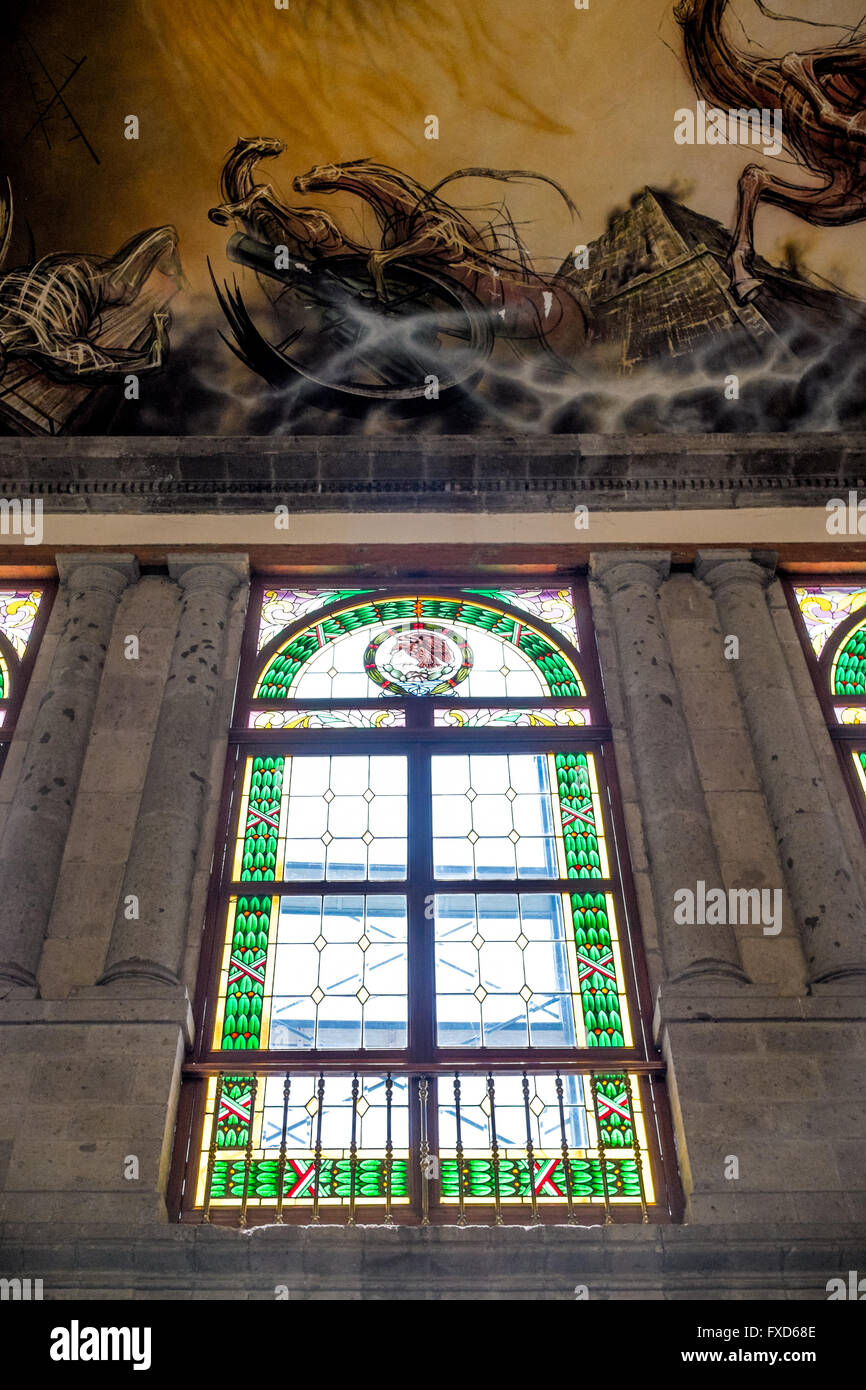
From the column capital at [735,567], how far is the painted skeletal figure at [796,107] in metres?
2.60

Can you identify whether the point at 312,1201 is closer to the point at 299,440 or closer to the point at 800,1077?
the point at 800,1077

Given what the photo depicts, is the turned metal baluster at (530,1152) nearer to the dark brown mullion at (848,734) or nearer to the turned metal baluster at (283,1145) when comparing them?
the turned metal baluster at (283,1145)

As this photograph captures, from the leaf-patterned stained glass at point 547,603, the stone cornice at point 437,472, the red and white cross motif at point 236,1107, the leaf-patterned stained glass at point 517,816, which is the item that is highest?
the stone cornice at point 437,472

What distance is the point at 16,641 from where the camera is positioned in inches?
408

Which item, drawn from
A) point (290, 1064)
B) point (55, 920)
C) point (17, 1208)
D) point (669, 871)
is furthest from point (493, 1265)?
point (55, 920)

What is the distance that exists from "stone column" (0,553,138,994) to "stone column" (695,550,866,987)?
416cm

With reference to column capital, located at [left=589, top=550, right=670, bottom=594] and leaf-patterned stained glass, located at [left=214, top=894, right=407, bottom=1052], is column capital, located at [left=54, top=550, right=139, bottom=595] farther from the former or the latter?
column capital, located at [left=589, top=550, right=670, bottom=594]

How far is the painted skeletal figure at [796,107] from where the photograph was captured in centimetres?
1214

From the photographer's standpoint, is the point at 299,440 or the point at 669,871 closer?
the point at 669,871

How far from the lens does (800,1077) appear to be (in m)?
7.32

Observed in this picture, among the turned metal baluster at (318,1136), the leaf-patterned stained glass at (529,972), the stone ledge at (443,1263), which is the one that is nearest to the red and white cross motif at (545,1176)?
the stone ledge at (443,1263)

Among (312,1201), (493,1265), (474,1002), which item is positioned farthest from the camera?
(474,1002)
